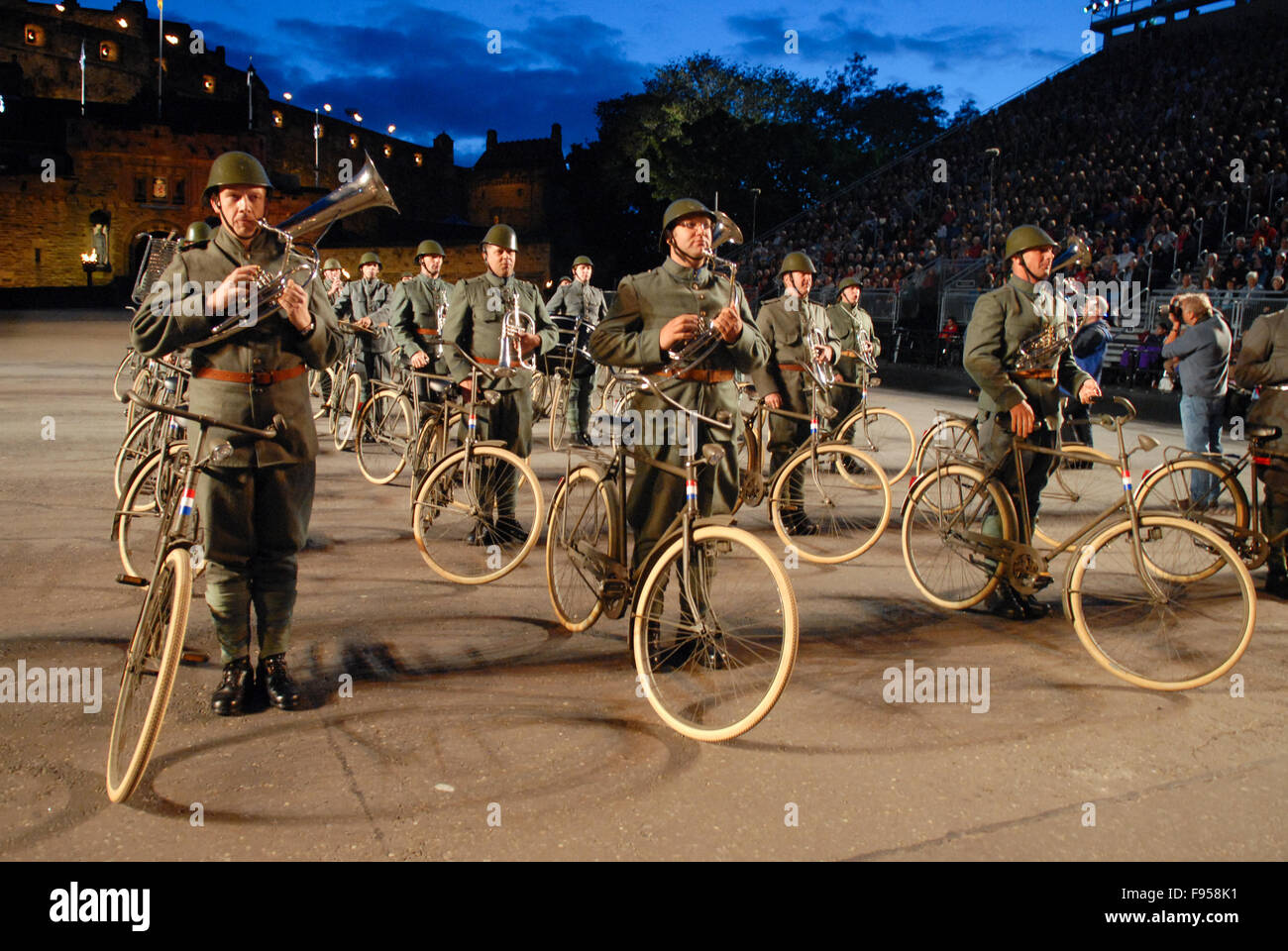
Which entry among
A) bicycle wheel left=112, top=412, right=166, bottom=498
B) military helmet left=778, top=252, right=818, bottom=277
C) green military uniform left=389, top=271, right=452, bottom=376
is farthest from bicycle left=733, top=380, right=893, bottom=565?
bicycle wheel left=112, top=412, right=166, bottom=498

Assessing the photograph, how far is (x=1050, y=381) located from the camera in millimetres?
5820

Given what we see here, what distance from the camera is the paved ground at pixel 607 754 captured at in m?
3.29

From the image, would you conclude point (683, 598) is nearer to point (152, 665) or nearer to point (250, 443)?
point (250, 443)

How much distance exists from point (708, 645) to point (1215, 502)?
13.6 ft

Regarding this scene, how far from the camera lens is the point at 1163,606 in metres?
5.00

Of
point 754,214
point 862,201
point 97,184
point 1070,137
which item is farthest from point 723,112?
point 97,184

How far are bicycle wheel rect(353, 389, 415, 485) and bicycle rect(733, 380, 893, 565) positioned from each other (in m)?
3.63

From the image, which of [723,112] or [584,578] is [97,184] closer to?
[723,112]

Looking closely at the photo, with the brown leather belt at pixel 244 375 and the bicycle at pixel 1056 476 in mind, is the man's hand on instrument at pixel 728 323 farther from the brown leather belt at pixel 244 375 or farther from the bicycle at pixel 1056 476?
the bicycle at pixel 1056 476

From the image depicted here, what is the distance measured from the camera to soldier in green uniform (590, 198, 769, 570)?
4.73m

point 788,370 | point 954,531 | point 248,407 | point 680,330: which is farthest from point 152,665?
point 788,370

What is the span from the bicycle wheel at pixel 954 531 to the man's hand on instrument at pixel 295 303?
144 inches

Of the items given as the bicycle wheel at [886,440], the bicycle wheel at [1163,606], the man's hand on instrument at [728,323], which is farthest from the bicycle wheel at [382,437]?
the bicycle wheel at [1163,606]

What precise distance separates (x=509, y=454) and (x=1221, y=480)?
466 centimetres
